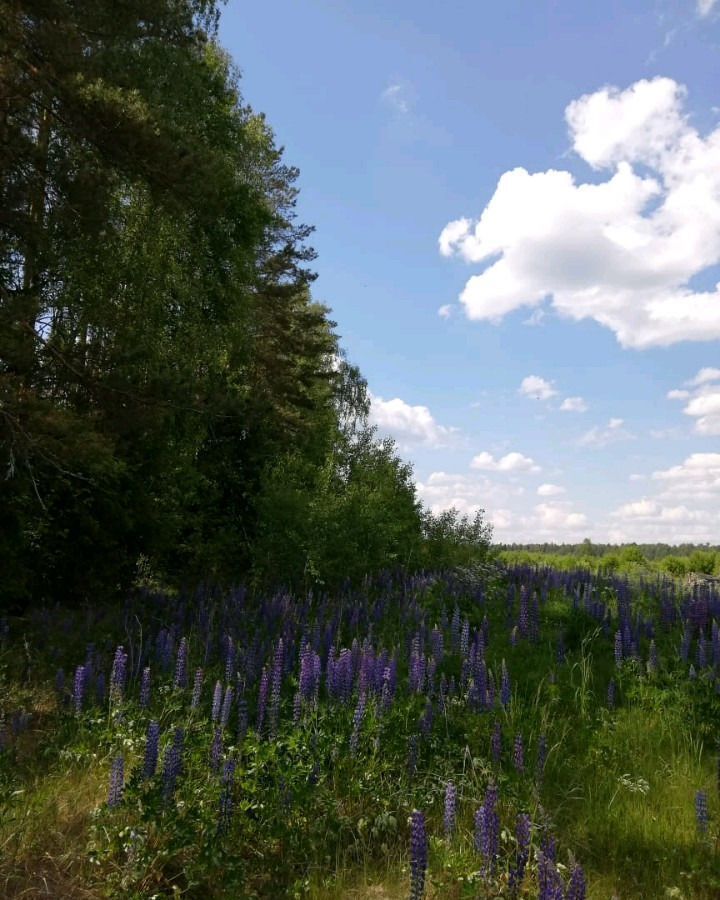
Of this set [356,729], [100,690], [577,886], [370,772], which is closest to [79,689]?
[100,690]

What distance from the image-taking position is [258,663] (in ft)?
19.1

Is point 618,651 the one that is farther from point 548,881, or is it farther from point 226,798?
point 226,798

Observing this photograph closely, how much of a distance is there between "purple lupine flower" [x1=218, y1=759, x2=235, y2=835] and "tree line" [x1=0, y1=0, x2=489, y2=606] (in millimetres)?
4999

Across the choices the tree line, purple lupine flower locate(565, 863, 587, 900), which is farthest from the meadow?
the tree line

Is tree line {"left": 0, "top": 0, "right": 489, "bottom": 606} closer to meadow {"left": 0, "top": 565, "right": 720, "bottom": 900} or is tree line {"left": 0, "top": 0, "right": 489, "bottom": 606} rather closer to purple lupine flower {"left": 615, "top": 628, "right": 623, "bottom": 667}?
meadow {"left": 0, "top": 565, "right": 720, "bottom": 900}

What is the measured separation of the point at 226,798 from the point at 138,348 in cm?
864

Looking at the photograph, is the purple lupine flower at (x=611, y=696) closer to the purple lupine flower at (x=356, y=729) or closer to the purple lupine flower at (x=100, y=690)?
the purple lupine flower at (x=356, y=729)

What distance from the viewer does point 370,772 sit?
4.23 m

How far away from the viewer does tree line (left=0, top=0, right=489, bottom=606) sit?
890cm

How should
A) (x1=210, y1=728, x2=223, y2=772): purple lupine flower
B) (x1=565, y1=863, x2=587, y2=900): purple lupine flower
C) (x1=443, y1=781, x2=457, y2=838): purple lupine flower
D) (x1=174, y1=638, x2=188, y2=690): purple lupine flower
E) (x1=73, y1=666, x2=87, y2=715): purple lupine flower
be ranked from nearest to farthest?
(x1=565, y1=863, x2=587, y2=900): purple lupine flower < (x1=443, y1=781, x2=457, y2=838): purple lupine flower < (x1=210, y1=728, x2=223, y2=772): purple lupine flower < (x1=73, y1=666, x2=87, y2=715): purple lupine flower < (x1=174, y1=638, x2=188, y2=690): purple lupine flower

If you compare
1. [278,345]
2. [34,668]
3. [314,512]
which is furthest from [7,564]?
[278,345]

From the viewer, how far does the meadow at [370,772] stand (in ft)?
11.5

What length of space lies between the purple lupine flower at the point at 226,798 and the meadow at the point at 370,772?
0.01 m

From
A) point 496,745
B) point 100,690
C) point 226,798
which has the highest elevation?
point 496,745
